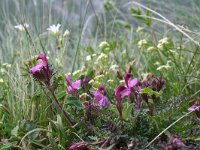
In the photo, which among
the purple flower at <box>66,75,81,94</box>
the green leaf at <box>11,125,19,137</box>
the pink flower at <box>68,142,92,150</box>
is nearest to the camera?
the pink flower at <box>68,142,92,150</box>

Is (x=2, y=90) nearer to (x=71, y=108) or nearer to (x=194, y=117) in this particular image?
(x=71, y=108)

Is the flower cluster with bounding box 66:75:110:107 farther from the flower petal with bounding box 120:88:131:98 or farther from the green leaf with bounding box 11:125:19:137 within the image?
the green leaf with bounding box 11:125:19:137

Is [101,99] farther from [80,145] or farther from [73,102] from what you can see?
[80,145]

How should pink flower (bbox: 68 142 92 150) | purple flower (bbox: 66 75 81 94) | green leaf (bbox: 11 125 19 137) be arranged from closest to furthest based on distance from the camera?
1. pink flower (bbox: 68 142 92 150)
2. green leaf (bbox: 11 125 19 137)
3. purple flower (bbox: 66 75 81 94)

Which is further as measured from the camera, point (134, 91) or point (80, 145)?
point (134, 91)

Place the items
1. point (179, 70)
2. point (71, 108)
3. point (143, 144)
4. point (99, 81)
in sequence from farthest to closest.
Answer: point (179, 70)
point (99, 81)
point (71, 108)
point (143, 144)

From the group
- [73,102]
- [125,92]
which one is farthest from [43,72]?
[125,92]

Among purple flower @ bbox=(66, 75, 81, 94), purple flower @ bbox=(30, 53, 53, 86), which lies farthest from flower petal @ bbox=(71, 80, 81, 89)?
purple flower @ bbox=(30, 53, 53, 86)

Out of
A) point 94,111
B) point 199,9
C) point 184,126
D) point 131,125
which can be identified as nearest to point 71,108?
point 94,111

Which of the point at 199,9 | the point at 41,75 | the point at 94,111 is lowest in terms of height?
Result: the point at 199,9

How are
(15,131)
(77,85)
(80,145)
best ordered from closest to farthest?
(80,145) < (15,131) < (77,85)

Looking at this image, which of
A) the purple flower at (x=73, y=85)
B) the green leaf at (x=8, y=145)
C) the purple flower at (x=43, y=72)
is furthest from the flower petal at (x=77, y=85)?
the green leaf at (x=8, y=145)
